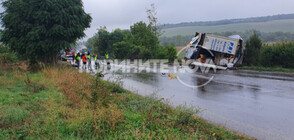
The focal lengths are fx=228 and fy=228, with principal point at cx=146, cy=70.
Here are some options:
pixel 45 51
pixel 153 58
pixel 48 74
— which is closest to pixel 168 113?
pixel 48 74

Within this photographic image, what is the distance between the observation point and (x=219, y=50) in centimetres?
2217

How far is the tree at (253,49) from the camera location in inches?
885

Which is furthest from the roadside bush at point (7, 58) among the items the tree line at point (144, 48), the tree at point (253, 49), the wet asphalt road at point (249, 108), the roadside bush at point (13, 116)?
the tree at point (253, 49)

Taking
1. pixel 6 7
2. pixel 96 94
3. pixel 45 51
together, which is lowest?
pixel 96 94

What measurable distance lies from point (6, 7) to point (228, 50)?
61.3 ft

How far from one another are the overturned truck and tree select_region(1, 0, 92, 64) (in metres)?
12.3

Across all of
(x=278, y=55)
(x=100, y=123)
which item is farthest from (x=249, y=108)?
(x=278, y=55)

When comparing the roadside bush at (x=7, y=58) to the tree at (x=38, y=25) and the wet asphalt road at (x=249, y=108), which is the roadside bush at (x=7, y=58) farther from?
the wet asphalt road at (x=249, y=108)

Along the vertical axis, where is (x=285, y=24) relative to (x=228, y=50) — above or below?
above

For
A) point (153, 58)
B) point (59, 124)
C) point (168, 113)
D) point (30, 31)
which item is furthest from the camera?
point (153, 58)

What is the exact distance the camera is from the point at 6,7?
15.5m

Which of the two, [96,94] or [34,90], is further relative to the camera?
[34,90]

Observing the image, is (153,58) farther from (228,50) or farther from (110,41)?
(110,41)

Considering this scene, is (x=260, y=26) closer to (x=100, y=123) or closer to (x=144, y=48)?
(x=144, y=48)
